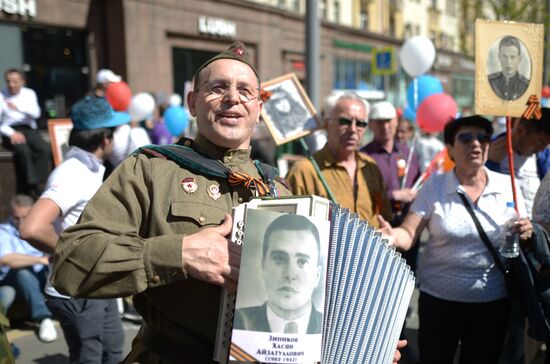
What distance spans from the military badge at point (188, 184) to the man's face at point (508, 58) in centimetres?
226

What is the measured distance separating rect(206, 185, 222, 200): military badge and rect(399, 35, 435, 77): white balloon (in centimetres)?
466

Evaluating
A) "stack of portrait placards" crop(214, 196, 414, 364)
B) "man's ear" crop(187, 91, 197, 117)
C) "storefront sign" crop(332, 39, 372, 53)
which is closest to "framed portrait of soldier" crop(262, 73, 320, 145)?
"man's ear" crop(187, 91, 197, 117)

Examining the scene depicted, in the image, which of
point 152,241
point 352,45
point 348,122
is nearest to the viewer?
point 152,241

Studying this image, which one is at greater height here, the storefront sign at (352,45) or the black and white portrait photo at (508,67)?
the storefront sign at (352,45)

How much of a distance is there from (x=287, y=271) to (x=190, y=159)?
0.64 m

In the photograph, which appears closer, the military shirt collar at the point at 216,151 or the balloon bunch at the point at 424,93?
the military shirt collar at the point at 216,151

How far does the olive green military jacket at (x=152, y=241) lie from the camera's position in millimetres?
1400

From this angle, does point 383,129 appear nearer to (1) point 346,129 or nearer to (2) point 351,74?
(1) point 346,129

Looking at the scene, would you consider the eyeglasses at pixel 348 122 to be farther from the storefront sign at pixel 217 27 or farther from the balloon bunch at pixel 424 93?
the storefront sign at pixel 217 27

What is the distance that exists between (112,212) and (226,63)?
60cm

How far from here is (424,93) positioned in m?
6.19

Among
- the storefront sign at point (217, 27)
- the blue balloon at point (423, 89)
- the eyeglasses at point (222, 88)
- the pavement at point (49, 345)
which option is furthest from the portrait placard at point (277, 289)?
the storefront sign at point (217, 27)

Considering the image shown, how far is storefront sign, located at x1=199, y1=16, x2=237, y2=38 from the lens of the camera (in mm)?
15914

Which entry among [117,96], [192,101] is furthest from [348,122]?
[117,96]
